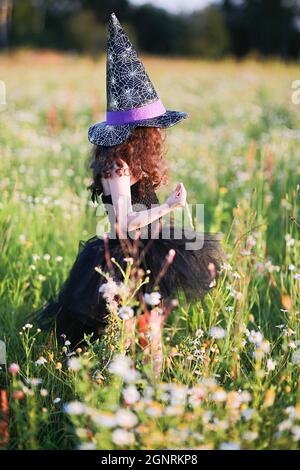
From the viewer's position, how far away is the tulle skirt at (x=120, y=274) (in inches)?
101

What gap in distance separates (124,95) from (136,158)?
0.28m

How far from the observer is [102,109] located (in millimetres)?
8406

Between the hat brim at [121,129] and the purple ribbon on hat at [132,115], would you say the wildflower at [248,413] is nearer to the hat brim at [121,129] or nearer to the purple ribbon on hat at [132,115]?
the hat brim at [121,129]

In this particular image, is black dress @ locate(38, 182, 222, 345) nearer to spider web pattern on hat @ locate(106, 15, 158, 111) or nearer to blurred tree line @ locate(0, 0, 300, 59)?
spider web pattern on hat @ locate(106, 15, 158, 111)

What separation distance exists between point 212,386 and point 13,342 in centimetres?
116

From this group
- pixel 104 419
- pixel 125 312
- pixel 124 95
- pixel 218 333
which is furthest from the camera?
pixel 124 95

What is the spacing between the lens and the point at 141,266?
258cm

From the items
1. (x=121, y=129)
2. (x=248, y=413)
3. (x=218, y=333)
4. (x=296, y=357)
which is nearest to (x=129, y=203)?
(x=121, y=129)

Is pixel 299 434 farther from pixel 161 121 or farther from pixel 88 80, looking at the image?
pixel 88 80

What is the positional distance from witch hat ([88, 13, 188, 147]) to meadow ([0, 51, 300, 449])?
0.65m

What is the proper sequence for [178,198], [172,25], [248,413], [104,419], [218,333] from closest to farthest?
[104,419], [248,413], [218,333], [178,198], [172,25]

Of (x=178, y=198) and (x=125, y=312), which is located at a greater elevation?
(x=178, y=198)

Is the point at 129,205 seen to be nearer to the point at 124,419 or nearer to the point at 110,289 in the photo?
the point at 110,289

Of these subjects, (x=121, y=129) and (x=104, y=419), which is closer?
(x=104, y=419)
